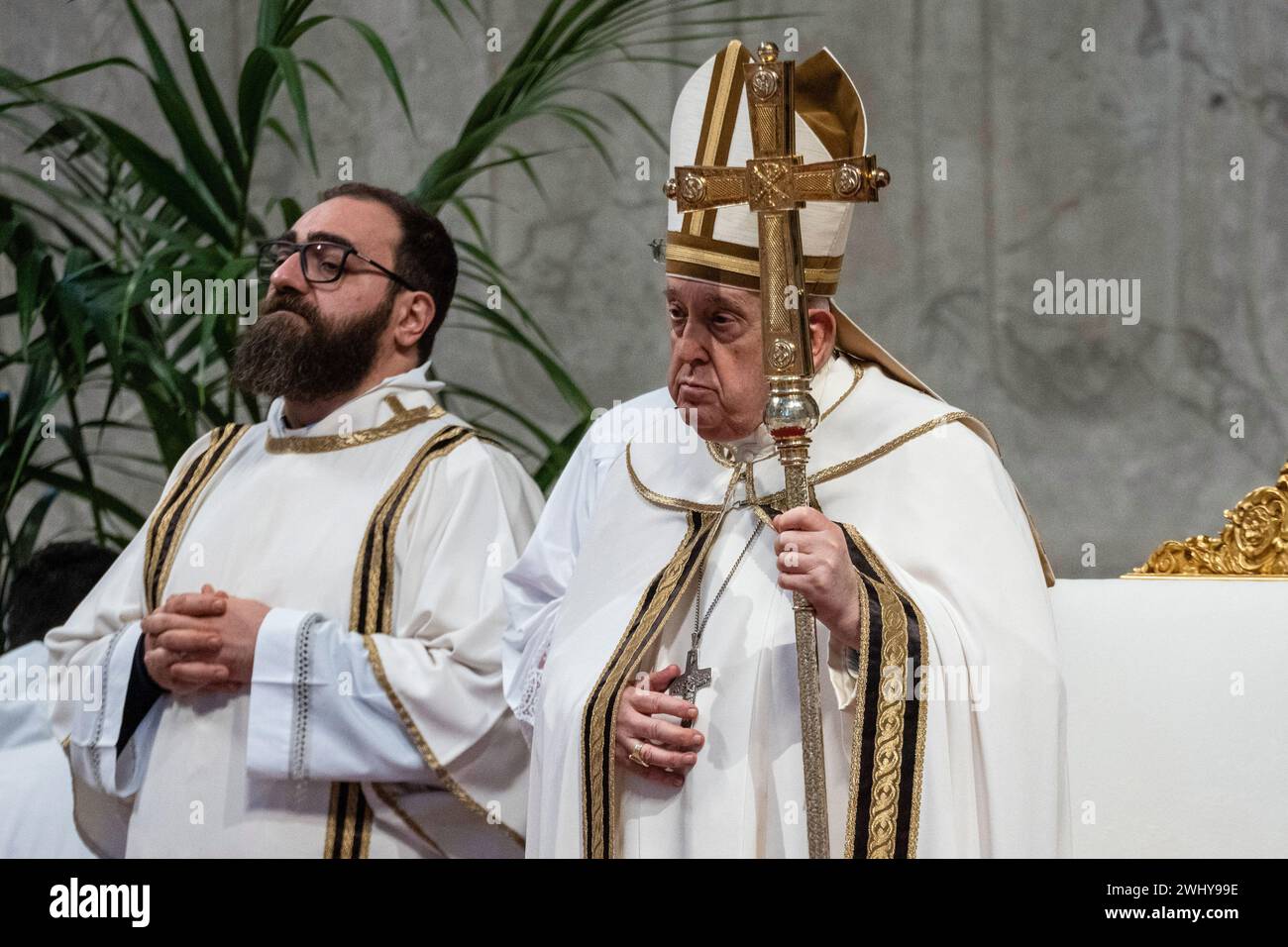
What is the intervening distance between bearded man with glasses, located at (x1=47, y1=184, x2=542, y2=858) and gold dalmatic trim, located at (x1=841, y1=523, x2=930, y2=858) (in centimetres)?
Answer: 116

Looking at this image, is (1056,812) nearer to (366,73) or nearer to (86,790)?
(86,790)

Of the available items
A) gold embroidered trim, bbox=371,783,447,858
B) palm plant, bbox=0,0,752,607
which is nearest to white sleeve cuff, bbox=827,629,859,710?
gold embroidered trim, bbox=371,783,447,858

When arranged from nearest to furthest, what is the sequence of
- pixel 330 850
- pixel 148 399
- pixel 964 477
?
1. pixel 964 477
2. pixel 330 850
3. pixel 148 399

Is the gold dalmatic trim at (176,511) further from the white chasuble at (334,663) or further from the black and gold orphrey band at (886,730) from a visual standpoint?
the black and gold orphrey band at (886,730)

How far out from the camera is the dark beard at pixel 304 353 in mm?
3941

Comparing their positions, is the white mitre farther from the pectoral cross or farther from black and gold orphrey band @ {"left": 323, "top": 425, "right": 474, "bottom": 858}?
black and gold orphrey band @ {"left": 323, "top": 425, "right": 474, "bottom": 858}

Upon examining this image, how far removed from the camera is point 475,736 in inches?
140

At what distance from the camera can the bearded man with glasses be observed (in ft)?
11.6

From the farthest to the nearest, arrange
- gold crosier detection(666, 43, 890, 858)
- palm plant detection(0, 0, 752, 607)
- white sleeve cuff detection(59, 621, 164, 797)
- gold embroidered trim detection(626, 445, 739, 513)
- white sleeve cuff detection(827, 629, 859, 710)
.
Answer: palm plant detection(0, 0, 752, 607) → white sleeve cuff detection(59, 621, 164, 797) → gold embroidered trim detection(626, 445, 739, 513) → white sleeve cuff detection(827, 629, 859, 710) → gold crosier detection(666, 43, 890, 858)

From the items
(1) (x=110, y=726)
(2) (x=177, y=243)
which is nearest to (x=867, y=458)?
(1) (x=110, y=726)

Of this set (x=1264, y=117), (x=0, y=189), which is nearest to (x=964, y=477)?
(x=1264, y=117)

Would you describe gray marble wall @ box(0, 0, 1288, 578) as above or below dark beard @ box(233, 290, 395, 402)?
above

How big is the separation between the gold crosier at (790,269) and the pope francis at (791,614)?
0.22ft

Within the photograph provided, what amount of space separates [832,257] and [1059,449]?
2.56 m
